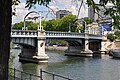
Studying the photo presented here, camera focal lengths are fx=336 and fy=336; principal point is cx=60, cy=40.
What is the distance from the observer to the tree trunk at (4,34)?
16.7ft

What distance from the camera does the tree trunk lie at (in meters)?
5.08

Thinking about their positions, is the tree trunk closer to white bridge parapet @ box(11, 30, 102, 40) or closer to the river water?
the river water

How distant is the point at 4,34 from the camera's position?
515cm

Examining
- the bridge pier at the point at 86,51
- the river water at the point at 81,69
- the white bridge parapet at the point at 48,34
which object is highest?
the white bridge parapet at the point at 48,34

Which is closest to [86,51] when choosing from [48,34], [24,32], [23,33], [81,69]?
[48,34]

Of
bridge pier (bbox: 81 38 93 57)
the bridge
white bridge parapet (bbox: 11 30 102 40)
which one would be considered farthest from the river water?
bridge pier (bbox: 81 38 93 57)

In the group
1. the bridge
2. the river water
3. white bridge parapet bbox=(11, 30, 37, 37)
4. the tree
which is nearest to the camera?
the tree

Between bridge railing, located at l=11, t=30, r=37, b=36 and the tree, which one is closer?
the tree

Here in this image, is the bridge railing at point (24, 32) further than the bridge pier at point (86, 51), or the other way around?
the bridge pier at point (86, 51)

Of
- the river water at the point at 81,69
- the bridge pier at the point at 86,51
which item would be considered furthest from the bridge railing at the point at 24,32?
the bridge pier at the point at 86,51

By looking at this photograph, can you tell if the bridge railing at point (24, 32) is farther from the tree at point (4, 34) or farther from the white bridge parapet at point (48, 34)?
the tree at point (4, 34)

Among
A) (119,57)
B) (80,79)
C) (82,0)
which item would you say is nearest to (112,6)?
(82,0)

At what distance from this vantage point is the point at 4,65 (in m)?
5.17

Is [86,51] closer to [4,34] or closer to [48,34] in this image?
[48,34]
